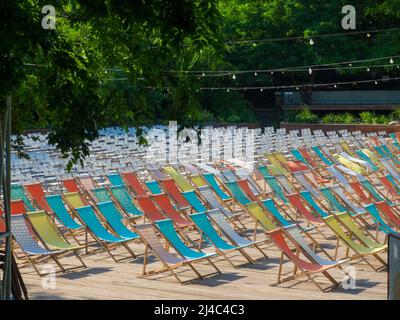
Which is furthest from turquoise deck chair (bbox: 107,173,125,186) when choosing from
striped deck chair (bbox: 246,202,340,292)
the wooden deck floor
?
striped deck chair (bbox: 246,202,340,292)

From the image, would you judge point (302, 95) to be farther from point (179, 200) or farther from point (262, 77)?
point (179, 200)

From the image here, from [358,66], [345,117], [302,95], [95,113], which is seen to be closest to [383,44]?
[358,66]

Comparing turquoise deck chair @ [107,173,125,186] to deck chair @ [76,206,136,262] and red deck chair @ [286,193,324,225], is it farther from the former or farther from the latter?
red deck chair @ [286,193,324,225]

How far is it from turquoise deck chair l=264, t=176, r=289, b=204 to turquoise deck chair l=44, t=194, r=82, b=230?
10.2 feet

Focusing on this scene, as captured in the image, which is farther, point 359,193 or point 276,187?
point 359,193

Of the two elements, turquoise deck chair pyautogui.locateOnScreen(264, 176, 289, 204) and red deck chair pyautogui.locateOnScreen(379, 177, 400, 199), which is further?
red deck chair pyautogui.locateOnScreen(379, 177, 400, 199)

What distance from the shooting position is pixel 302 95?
41.4 m

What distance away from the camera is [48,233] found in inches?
377

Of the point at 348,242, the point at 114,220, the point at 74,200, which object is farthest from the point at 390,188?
the point at 74,200

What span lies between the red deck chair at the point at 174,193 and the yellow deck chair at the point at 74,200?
1.55 m

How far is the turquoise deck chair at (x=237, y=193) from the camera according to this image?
1211 centimetres

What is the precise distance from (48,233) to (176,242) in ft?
4.71

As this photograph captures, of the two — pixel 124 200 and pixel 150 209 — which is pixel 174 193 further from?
pixel 150 209

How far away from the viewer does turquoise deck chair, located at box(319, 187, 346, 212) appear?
11.9m
